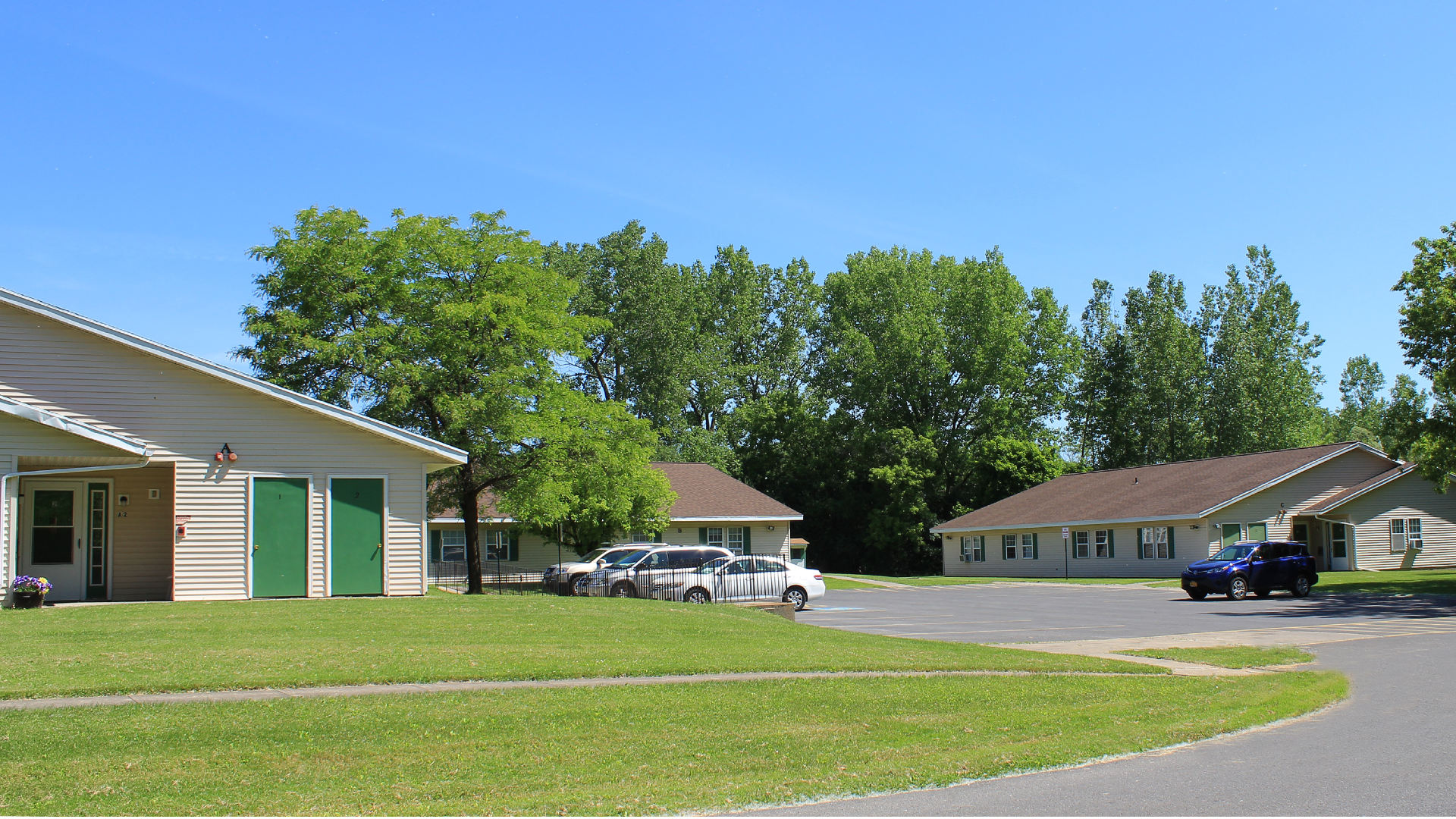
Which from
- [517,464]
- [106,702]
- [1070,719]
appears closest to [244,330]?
[517,464]

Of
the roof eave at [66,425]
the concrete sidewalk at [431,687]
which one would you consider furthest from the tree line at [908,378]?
the concrete sidewalk at [431,687]

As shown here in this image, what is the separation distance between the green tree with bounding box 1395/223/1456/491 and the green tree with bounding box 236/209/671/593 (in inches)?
875

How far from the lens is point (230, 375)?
20.9 m

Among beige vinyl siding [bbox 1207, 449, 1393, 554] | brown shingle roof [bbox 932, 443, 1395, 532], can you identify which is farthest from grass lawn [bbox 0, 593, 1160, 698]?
brown shingle roof [bbox 932, 443, 1395, 532]

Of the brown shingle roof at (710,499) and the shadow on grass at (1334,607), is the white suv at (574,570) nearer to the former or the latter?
the brown shingle roof at (710,499)

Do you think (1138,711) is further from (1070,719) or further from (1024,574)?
(1024,574)

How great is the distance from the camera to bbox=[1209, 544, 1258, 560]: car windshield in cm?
3045

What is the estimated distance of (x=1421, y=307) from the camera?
30.0 meters

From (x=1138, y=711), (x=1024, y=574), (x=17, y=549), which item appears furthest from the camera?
(x=1024, y=574)

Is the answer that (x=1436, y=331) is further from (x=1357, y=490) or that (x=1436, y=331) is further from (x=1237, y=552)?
(x=1357, y=490)

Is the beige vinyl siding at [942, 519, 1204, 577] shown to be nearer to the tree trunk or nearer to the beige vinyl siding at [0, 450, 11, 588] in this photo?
the tree trunk

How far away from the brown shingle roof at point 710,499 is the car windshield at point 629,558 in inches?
492

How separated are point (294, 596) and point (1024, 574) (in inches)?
1508

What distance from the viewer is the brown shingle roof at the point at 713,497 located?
148 ft
